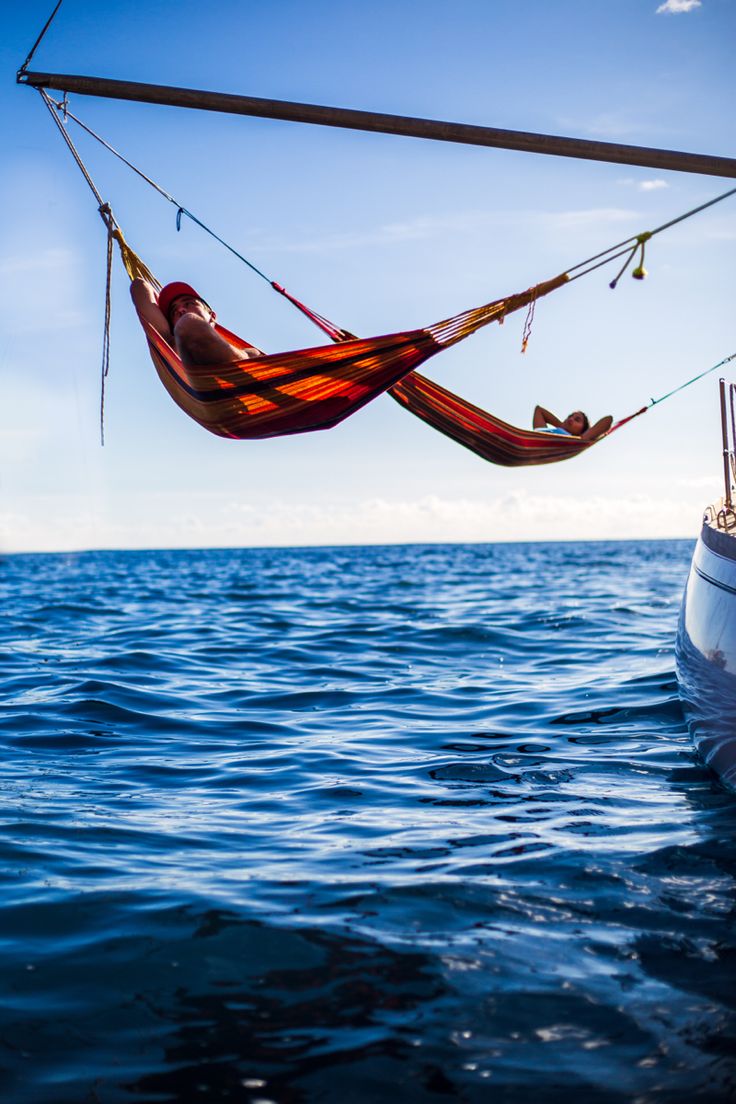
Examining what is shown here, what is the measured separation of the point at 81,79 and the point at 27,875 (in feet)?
12.8

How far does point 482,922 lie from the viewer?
3787mm

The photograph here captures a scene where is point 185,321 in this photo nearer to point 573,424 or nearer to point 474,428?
point 474,428

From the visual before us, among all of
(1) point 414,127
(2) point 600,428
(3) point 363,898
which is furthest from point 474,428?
(3) point 363,898

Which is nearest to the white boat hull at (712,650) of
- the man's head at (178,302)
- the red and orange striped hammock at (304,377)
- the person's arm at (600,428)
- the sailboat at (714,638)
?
the sailboat at (714,638)

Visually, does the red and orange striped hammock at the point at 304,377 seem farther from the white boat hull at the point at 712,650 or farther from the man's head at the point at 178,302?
the white boat hull at the point at 712,650

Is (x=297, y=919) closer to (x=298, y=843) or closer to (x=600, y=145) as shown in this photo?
(x=298, y=843)

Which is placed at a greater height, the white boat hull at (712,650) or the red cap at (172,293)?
the red cap at (172,293)

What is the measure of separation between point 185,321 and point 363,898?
307cm

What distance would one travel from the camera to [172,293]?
5.67 meters

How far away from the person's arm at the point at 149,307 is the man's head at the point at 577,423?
2979 millimetres

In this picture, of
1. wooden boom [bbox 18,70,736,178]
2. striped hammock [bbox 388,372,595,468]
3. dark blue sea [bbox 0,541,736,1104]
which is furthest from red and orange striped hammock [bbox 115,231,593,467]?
dark blue sea [bbox 0,541,736,1104]

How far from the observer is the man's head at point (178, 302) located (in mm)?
5582

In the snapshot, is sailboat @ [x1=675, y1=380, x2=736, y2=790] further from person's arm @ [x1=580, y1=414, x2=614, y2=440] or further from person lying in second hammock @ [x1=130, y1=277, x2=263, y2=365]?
person lying in second hammock @ [x1=130, y1=277, x2=263, y2=365]

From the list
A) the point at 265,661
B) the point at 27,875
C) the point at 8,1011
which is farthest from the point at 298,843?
the point at 265,661
